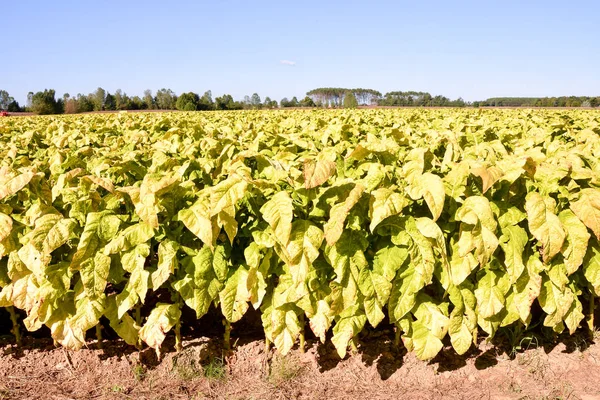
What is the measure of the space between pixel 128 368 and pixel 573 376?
3.19 m

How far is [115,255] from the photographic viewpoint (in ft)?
9.45

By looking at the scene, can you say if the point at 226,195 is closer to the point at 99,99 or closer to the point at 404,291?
the point at 404,291

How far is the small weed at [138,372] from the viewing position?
3.24 meters

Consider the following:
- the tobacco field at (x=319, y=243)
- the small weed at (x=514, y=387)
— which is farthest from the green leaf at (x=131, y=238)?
the small weed at (x=514, y=387)

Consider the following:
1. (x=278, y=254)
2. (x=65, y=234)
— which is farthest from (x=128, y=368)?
(x=278, y=254)

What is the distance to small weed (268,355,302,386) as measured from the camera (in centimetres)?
318

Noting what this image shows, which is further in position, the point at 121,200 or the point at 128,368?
the point at 128,368

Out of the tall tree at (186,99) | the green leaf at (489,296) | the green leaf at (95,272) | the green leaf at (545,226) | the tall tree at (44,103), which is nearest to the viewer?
the green leaf at (545,226)

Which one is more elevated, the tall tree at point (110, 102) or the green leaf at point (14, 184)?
→ the tall tree at point (110, 102)

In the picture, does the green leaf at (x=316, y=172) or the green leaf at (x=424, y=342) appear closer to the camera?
the green leaf at (x=316, y=172)

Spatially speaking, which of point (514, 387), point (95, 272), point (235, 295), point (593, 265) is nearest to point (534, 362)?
point (514, 387)

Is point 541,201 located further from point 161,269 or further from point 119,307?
point 119,307

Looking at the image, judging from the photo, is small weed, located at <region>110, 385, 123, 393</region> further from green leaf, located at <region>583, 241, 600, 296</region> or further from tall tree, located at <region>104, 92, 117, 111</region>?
tall tree, located at <region>104, 92, 117, 111</region>

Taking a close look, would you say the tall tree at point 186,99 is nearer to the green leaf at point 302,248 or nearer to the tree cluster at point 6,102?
the tree cluster at point 6,102
